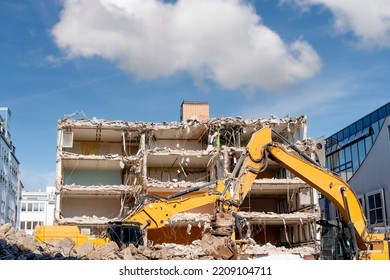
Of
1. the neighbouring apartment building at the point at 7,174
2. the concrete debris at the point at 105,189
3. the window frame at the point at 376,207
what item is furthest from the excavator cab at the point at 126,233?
the neighbouring apartment building at the point at 7,174

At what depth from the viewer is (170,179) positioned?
140 ft

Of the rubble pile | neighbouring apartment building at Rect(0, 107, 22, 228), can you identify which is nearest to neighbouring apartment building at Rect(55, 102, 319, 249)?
the rubble pile

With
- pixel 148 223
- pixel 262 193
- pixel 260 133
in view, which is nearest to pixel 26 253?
pixel 148 223

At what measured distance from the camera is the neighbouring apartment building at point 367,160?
115ft

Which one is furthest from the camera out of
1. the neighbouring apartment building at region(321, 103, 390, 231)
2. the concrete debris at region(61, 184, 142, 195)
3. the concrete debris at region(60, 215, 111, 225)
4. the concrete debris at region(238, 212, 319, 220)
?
the concrete debris at region(61, 184, 142, 195)

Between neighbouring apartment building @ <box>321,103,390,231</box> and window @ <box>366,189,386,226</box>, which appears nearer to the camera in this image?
window @ <box>366,189,386,226</box>

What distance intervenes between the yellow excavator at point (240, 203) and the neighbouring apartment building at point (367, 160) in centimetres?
1363

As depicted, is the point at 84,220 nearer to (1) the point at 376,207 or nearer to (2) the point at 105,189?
(2) the point at 105,189

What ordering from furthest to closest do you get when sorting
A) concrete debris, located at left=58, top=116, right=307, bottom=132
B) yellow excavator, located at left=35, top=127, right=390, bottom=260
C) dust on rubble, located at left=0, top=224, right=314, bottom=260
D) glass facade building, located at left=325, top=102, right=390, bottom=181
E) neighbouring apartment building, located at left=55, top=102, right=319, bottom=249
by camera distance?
concrete debris, located at left=58, top=116, right=307, bottom=132 → glass facade building, located at left=325, top=102, right=390, bottom=181 → neighbouring apartment building, located at left=55, top=102, right=319, bottom=249 → dust on rubble, located at left=0, top=224, right=314, bottom=260 → yellow excavator, located at left=35, top=127, right=390, bottom=260

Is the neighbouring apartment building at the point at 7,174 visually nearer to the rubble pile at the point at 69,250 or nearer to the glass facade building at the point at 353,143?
the glass facade building at the point at 353,143

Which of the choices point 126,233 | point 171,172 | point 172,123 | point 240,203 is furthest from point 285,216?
point 240,203

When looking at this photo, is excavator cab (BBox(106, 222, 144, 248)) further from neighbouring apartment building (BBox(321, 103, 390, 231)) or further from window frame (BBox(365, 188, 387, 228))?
window frame (BBox(365, 188, 387, 228))

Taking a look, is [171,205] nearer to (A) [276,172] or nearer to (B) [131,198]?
(B) [131,198]

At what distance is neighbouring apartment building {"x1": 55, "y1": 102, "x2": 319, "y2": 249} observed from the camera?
126ft
